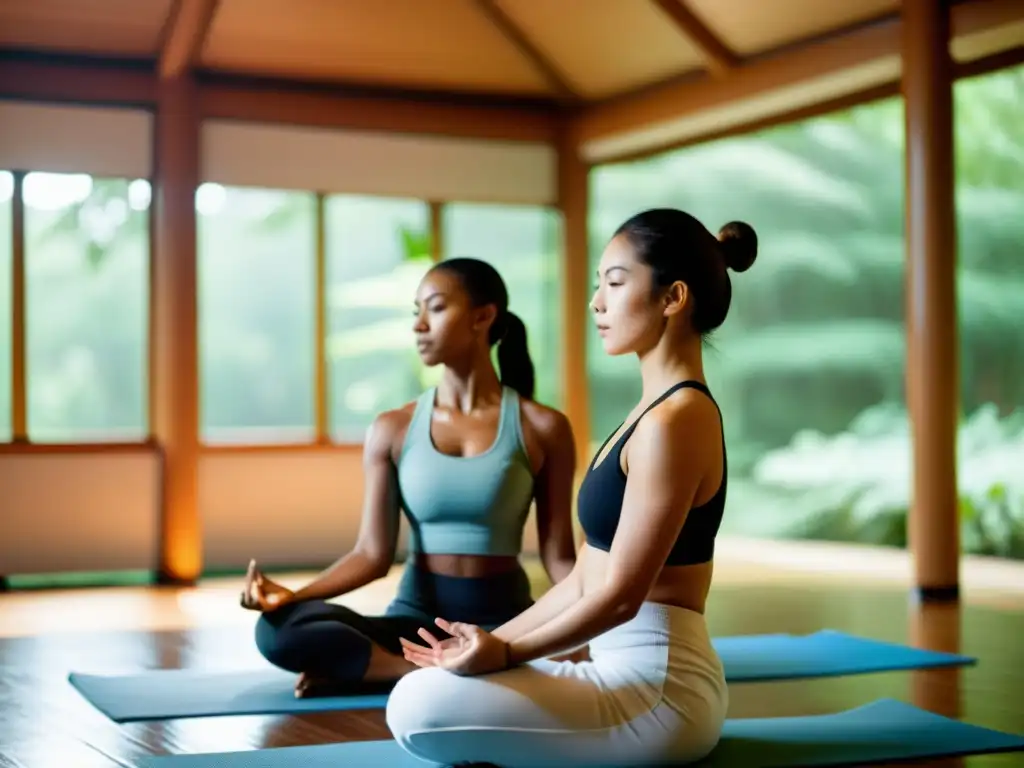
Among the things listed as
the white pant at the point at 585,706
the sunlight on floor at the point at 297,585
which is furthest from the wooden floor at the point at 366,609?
the white pant at the point at 585,706

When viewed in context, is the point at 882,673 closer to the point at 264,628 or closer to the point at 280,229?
the point at 264,628

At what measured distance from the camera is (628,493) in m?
2.55

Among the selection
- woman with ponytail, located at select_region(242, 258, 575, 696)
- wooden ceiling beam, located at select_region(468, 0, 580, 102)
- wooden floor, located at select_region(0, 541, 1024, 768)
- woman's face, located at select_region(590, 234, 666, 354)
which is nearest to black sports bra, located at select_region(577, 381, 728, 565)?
woman's face, located at select_region(590, 234, 666, 354)

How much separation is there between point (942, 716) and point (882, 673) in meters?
0.71

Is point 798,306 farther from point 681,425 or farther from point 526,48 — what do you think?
point 681,425

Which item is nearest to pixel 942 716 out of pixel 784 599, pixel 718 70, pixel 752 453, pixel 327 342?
pixel 784 599

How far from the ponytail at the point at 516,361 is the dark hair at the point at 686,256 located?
1.27 metres

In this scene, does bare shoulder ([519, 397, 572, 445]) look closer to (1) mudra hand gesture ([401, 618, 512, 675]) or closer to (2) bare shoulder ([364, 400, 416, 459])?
(2) bare shoulder ([364, 400, 416, 459])

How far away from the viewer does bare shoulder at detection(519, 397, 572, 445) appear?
387cm

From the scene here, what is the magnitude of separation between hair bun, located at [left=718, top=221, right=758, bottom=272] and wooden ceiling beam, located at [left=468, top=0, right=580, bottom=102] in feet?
16.2

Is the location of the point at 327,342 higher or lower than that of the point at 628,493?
higher

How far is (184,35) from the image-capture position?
Result: 688cm

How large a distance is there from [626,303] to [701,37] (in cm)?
450

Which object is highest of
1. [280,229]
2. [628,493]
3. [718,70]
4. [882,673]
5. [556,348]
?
[718,70]
